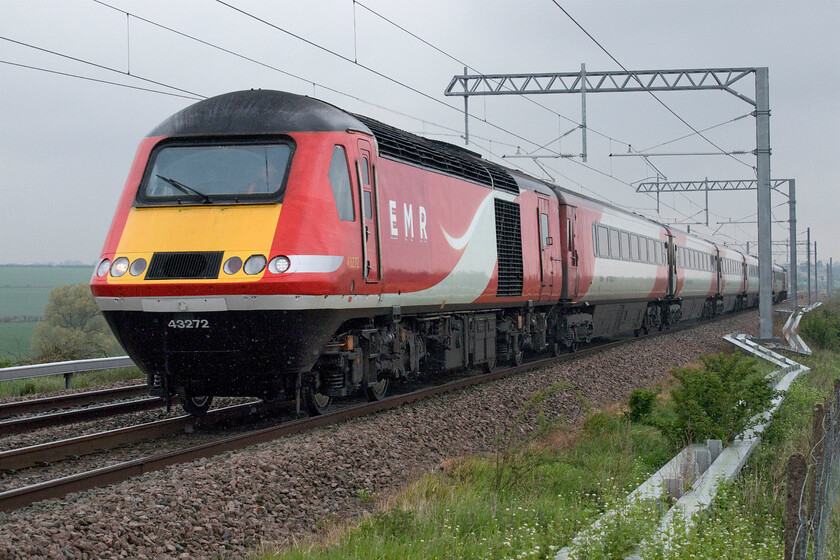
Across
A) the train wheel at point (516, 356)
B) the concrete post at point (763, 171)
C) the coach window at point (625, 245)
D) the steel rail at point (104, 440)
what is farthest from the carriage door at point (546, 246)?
the steel rail at point (104, 440)

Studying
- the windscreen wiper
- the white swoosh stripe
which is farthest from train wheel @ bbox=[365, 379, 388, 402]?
the windscreen wiper

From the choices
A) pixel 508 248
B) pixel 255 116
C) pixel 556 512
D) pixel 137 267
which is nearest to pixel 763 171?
pixel 508 248

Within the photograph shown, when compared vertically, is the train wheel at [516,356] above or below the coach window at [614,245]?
below

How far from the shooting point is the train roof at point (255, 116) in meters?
9.22

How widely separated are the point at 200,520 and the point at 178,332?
10.5 feet

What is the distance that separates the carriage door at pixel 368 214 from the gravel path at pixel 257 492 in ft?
5.59

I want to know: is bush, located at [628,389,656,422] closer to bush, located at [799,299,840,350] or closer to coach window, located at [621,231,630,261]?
coach window, located at [621,231,630,261]

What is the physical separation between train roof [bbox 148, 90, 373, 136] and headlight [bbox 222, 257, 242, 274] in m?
1.58

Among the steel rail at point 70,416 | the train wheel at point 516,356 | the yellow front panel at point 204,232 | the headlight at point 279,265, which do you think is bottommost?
the steel rail at point 70,416

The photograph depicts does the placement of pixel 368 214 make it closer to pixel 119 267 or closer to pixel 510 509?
pixel 119 267

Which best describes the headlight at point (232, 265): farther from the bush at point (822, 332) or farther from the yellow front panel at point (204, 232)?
the bush at point (822, 332)

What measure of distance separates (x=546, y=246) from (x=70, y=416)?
959 centimetres

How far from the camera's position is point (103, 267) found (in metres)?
8.86

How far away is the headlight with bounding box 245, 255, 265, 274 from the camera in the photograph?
834cm
